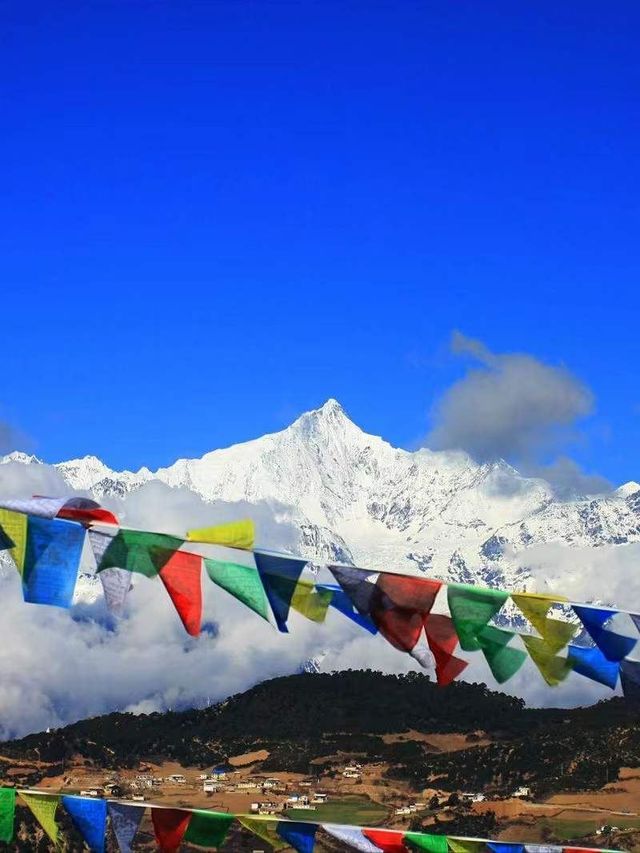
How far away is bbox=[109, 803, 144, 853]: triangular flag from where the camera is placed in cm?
1642

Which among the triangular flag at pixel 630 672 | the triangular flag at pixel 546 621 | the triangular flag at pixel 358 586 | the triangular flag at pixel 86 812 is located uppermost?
the triangular flag at pixel 358 586

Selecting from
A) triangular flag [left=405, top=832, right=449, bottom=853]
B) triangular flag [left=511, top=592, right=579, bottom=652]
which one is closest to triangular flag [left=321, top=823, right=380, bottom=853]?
triangular flag [left=405, top=832, right=449, bottom=853]

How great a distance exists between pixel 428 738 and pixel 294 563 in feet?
372

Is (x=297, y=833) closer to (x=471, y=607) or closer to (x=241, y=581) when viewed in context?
(x=241, y=581)

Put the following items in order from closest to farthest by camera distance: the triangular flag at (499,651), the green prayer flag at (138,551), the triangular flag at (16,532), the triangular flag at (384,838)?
1. the triangular flag at (16,532)
2. the green prayer flag at (138,551)
3. the triangular flag at (499,651)
4. the triangular flag at (384,838)

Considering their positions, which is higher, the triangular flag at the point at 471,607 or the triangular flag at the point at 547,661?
the triangular flag at the point at 471,607

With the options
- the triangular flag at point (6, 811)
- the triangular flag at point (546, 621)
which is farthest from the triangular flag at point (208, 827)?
the triangular flag at point (546, 621)

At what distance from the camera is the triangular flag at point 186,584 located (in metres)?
15.2

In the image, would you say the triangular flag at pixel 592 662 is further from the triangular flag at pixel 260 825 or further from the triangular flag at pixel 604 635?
the triangular flag at pixel 260 825

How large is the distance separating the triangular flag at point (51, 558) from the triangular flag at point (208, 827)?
11.2ft

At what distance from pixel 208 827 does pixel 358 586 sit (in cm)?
380

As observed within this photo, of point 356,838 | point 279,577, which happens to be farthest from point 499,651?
point 356,838

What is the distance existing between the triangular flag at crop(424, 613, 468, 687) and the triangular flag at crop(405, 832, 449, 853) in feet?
6.12

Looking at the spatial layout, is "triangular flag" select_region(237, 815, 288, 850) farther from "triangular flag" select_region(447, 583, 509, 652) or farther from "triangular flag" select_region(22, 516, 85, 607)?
"triangular flag" select_region(22, 516, 85, 607)
